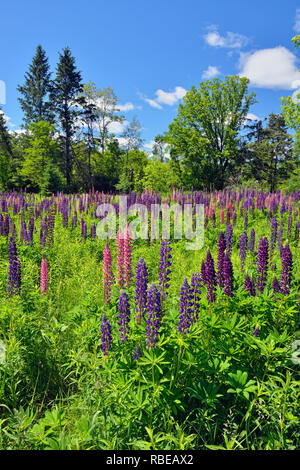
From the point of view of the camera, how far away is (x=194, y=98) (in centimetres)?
3247

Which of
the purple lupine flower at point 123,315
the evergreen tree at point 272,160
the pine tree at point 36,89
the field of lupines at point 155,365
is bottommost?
the field of lupines at point 155,365

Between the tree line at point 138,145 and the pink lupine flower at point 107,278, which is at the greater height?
the tree line at point 138,145

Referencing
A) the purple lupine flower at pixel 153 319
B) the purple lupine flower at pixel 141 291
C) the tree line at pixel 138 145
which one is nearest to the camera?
the purple lupine flower at pixel 153 319

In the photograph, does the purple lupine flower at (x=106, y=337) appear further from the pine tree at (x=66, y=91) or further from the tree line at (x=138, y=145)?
the pine tree at (x=66, y=91)

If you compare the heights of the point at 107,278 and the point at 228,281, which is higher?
the point at 228,281

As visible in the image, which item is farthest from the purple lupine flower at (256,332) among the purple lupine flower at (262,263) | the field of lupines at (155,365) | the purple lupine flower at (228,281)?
the purple lupine flower at (262,263)

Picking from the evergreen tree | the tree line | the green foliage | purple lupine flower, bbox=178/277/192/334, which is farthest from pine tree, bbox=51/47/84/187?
purple lupine flower, bbox=178/277/192/334

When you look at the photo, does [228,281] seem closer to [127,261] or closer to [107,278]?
[127,261]

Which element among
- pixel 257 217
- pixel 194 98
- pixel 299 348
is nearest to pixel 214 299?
pixel 299 348

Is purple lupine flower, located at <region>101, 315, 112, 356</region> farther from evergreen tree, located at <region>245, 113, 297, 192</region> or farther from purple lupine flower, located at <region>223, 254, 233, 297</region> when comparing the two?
evergreen tree, located at <region>245, 113, 297, 192</region>

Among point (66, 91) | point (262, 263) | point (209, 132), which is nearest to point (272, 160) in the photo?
point (209, 132)

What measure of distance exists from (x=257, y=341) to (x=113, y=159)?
5072cm
